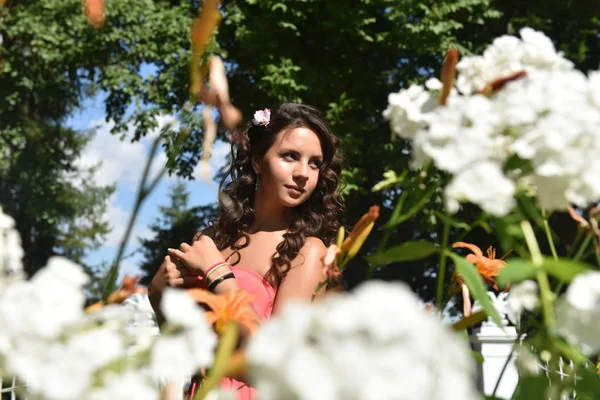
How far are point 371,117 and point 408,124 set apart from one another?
1135 centimetres

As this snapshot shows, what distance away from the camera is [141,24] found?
417 inches

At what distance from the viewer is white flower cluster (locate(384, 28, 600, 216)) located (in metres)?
0.57

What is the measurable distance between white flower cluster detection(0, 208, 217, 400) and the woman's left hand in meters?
1.35

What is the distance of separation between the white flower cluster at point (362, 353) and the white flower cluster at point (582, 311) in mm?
139

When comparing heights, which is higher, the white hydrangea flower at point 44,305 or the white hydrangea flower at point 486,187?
the white hydrangea flower at point 486,187

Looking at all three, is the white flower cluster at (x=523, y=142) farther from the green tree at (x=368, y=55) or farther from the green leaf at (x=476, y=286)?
the green tree at (x=368, y=55)

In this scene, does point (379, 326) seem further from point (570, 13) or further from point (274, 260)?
point (570, 13)

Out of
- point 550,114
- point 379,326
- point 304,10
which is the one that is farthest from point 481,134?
point 304,10

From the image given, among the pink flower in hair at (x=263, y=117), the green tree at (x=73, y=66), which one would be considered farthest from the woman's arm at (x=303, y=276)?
the green tree at (x=73, y=66)

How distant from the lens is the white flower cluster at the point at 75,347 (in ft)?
1.36

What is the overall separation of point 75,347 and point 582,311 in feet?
1.12

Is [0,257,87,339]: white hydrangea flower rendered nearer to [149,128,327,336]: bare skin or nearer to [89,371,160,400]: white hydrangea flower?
[89,371,160,400]: white hydrangea flower

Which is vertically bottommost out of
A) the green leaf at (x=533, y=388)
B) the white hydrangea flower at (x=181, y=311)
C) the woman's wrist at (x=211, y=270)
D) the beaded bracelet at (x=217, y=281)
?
the green leaf at (x=533, y=388)

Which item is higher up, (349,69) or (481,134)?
(349,69)
